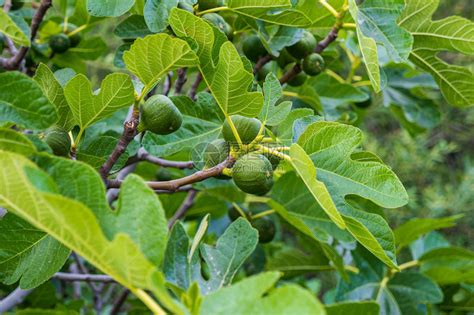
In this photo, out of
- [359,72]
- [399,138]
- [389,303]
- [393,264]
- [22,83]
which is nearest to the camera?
[22,83]

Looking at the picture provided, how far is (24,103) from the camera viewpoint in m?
0.74

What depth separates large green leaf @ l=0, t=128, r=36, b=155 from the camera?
0.66 meters

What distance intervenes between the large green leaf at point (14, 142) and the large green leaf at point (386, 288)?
3.23 ft

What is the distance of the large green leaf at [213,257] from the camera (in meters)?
0.76

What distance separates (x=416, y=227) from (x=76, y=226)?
1144 mm

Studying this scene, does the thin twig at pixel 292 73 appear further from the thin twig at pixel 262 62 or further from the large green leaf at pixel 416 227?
the large green leaf at pixel 416 227

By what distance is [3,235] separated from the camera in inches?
34.9

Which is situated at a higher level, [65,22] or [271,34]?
[271,34]

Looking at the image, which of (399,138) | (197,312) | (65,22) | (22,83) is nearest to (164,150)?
(22,83)

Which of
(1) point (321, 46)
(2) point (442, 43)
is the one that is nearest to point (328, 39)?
(1) point (321, 46)

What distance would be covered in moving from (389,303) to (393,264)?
0.68m

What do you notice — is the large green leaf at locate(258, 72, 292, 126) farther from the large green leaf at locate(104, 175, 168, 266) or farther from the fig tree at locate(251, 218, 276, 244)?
the fig tree at locate(251, 218, 276, 244)

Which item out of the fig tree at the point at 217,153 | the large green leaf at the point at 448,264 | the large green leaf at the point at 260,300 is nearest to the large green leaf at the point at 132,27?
the fig tree at the point at 217,153

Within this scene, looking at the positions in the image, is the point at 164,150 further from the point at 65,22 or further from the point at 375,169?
the point at 65,22
